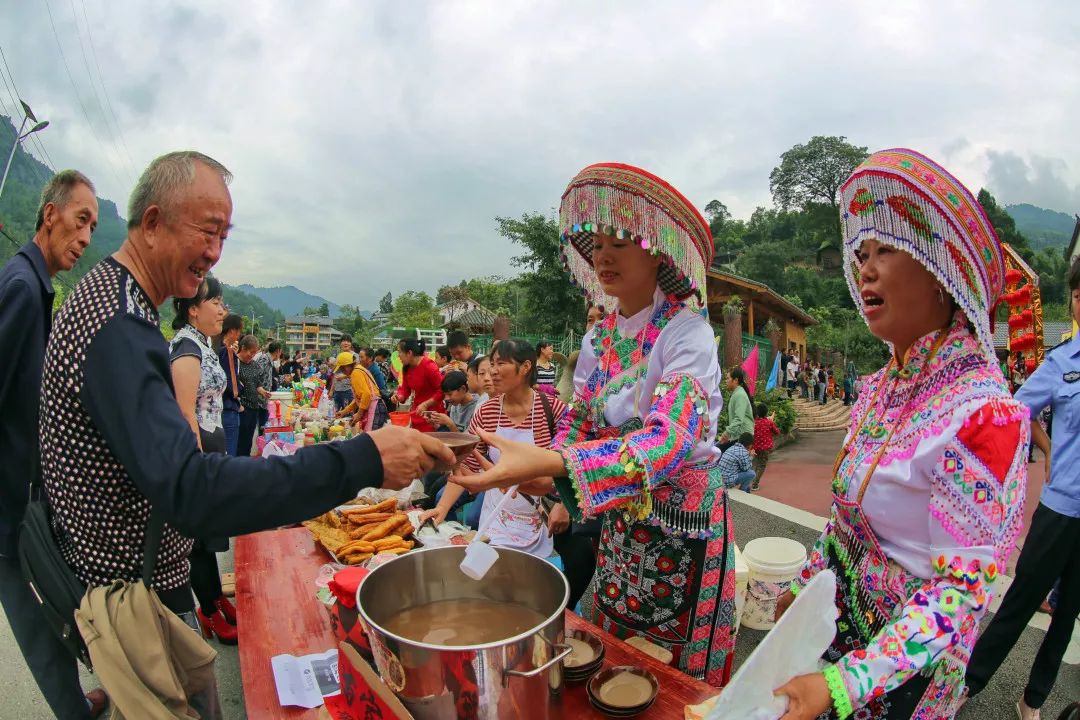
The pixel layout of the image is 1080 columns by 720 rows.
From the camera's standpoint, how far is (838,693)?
983 mm

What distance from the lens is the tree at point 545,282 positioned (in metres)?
19.8

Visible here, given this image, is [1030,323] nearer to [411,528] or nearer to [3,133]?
[411,528]

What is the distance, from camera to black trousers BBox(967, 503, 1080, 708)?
8.94ft

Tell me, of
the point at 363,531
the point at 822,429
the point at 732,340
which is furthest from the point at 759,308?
the point at 363,531

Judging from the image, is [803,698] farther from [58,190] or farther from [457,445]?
[58,190]

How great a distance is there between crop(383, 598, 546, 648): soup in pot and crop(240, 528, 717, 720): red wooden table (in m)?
0.18

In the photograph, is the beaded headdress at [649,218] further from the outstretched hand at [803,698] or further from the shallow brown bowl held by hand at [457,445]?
the outstretched hand at [803,698]

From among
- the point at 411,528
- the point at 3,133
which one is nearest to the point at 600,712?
the point at 411,528

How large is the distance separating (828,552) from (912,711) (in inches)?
15.7

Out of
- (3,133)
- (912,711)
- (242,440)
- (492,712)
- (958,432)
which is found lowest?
(242,440)

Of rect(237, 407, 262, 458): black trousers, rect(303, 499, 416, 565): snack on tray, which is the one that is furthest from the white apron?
rect(237, 407, 262, 458): black trousers

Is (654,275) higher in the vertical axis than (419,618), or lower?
higher

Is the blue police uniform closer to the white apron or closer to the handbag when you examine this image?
the white apron

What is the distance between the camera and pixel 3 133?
8488 centimetres
